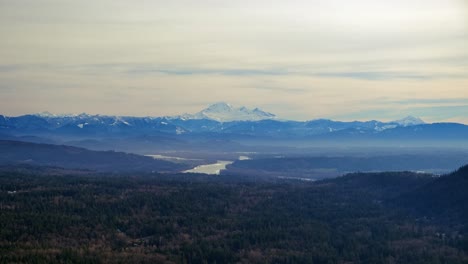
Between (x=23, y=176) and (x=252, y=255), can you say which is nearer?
(x=252, y=255)

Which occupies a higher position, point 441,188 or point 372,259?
point 441,188

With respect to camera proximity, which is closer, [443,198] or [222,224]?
[222,224]

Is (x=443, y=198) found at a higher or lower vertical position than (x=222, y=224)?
higher

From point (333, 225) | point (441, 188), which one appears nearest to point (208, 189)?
point (333, 225)

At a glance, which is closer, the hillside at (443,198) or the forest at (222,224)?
the forest at (222,224)

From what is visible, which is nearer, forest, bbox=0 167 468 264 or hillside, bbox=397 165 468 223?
forest, bbox=0 167 468 264

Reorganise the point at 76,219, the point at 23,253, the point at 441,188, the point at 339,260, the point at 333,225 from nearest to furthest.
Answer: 1. the point at 23,253
2. the point at 339,260
3. the point at 76,219
4. the point at 333,225
5. the point at 441,188

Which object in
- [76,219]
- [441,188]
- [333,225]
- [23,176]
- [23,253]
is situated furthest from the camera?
[23,176]

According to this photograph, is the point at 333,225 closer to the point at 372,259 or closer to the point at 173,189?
the point at 372,259
